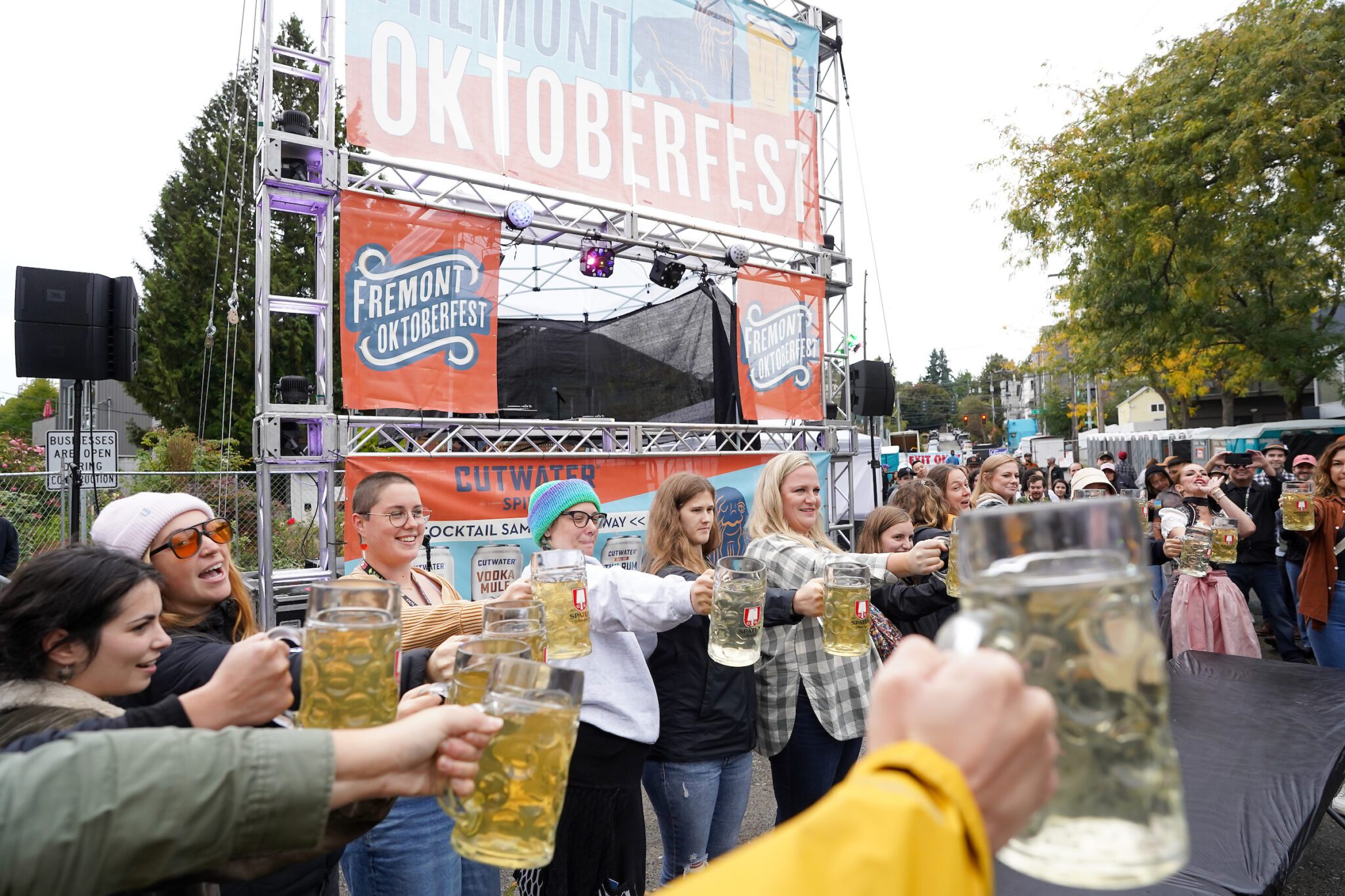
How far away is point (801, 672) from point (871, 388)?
729 cm

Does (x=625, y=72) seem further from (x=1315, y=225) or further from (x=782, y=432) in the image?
(x=1315, y=225)

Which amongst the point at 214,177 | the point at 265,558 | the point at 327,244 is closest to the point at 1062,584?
the point at 265,558

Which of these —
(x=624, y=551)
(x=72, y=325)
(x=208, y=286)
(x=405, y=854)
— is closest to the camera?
(x=405, y=854)

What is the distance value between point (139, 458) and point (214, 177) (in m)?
8.44

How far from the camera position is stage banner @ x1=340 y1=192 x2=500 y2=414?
17.2 feet

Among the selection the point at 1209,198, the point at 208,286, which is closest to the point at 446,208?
the point at 1209,198

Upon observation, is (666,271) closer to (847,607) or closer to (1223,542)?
(1223,542)

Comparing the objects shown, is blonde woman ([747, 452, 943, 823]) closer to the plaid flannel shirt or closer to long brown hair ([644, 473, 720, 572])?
the plaid flannel shirt

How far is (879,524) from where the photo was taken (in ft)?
11.0

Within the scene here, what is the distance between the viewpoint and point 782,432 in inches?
312

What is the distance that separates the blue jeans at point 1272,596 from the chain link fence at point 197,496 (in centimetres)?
800

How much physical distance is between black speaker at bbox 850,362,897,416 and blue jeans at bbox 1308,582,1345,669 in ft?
18.2

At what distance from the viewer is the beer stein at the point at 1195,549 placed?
4.02 meters

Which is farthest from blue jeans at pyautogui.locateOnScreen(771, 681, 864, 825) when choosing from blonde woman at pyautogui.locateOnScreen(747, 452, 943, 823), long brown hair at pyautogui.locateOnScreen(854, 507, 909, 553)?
long brown hair at pyautogui.locateOnScreen(854, 507, 909, 553)
